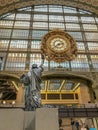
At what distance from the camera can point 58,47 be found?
12.5 metres

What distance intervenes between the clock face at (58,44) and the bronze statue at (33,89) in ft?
28.5

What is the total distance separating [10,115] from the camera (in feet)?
8.00

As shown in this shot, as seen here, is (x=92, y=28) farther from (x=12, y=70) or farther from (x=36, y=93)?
(x=36, y=93)

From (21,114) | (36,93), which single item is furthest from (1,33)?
(21,114)

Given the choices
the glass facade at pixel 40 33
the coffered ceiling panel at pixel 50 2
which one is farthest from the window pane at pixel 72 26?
the coffered ceiling panel at pixel 50 2

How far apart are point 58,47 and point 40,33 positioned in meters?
2.48

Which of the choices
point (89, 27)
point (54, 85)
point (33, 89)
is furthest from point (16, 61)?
point (33, 89)

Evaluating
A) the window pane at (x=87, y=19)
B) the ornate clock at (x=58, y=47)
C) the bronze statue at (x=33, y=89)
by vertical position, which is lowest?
the bronze statue at (x=33, y=89)

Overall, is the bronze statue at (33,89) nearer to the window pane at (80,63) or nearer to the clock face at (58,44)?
the window pane at (80,63)

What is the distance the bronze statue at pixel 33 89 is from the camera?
3.33 m

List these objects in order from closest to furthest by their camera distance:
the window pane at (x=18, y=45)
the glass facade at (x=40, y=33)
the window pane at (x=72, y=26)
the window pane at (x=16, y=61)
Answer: the window pane at (x=16, y=61), the glass facade at (x=40, y=33), the window pane at (x=18, y=45), the window pane at (x=72, y=26)

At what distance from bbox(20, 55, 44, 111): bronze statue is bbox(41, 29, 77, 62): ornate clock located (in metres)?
8.30

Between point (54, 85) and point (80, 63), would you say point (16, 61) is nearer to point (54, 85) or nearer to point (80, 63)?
point (54, 85)

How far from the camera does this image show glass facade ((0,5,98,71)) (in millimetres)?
12234
